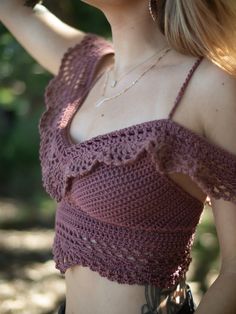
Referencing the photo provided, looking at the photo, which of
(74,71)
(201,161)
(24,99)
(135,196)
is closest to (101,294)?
(135,196)

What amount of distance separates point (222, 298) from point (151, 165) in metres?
0.26

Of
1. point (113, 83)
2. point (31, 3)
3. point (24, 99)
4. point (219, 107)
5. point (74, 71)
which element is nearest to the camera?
point (219, 107)

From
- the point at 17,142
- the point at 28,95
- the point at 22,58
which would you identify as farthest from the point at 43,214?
the point at 22,58

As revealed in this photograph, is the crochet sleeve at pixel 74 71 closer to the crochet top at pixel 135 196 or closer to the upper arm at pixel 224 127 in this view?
the crochet top at pixel 135 196

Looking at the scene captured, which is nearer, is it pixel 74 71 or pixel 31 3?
pixel 74 71

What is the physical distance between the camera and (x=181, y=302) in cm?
151

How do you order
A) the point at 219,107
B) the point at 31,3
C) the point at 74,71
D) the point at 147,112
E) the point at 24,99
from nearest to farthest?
the point at 219,107 < the point at 147,112 < the point at 74,71 < the point at 31,3 < the point at 24,99

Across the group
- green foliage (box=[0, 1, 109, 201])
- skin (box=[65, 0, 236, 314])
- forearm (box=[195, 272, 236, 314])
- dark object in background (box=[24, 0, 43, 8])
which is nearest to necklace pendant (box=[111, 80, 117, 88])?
skin (box=[65, 0, 236, 314])

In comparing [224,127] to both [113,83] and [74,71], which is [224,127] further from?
[74,71]

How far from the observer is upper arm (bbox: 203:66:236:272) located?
52.7 inches

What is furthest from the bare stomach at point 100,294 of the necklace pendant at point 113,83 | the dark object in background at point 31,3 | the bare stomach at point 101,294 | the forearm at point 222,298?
the dark object in background at point 31,3

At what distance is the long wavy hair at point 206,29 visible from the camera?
1.42 metres

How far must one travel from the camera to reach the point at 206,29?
4.67 feet

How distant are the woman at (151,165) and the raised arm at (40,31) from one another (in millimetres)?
293
